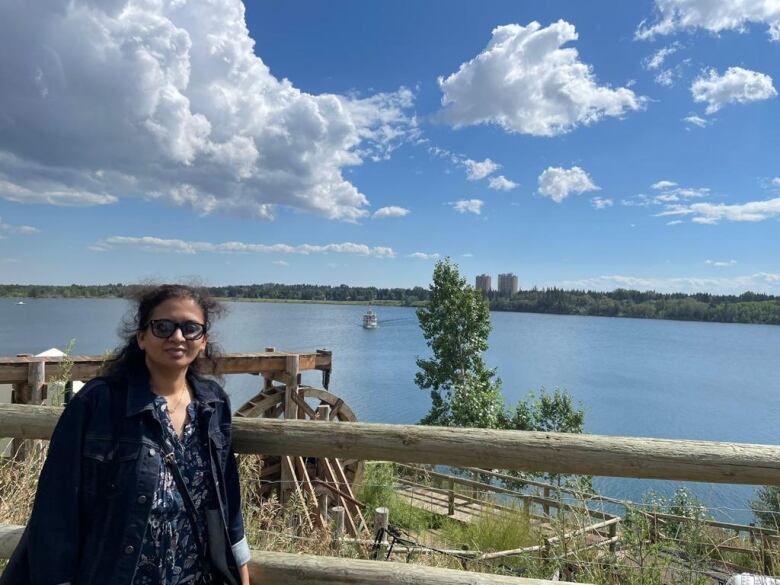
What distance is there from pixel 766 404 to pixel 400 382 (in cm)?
2965

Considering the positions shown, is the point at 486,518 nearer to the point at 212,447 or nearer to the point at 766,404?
the point at 212,447

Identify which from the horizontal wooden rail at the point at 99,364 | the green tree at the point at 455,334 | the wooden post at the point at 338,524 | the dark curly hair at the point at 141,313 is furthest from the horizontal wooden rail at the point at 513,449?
the green tree at the point at 455,334

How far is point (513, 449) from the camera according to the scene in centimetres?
218

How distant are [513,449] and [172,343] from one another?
1.36 m

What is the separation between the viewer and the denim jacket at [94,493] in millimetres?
1646

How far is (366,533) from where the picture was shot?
21.1 feet

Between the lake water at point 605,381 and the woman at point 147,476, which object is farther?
the lake water at point 605,381

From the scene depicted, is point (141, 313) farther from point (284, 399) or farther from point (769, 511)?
point (284, 399)

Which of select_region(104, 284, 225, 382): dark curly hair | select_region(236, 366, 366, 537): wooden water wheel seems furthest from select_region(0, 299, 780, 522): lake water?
select_region(236, 366, 366, 537): wooden water wheel

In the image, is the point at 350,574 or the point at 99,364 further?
the point at 99,364

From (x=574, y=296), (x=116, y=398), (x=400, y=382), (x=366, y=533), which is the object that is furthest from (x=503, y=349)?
(x=574, y=296)

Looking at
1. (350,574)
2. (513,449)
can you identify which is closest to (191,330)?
(350,574)

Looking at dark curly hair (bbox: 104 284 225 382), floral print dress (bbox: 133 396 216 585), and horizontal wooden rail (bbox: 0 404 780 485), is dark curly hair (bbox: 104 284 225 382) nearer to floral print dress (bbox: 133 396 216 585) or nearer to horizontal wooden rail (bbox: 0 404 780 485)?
floral print dress (bbox: 133 396 216 585)

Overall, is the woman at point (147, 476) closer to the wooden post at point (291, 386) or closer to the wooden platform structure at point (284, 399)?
the wooden platform structure at point (284, 399)
